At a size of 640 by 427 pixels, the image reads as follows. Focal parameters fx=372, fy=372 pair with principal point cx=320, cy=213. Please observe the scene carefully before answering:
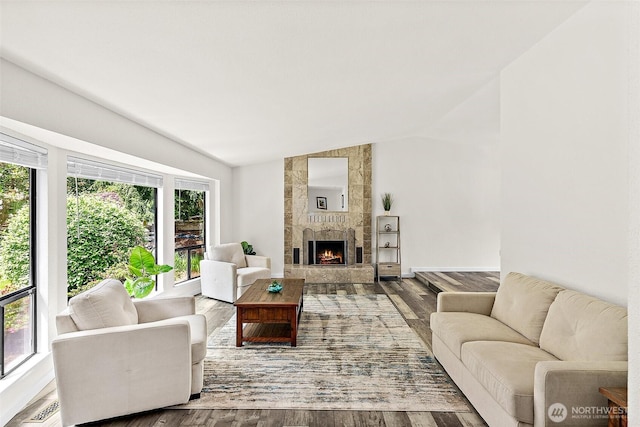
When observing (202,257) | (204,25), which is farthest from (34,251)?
(202,257)

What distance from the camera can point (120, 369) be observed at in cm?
240

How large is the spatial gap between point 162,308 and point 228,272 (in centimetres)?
218

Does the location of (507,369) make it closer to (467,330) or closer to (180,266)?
(467,330)

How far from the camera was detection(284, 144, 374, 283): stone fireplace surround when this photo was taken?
7.56 m

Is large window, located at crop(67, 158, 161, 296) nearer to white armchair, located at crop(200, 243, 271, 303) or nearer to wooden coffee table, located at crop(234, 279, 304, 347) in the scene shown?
white armchair, located at crop(200, 243, 271, 303)

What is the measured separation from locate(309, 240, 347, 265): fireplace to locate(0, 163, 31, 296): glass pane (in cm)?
515

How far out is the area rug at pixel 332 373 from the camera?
8.74 feet

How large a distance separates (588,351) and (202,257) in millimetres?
5600

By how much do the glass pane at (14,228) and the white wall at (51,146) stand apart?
0.10 meters

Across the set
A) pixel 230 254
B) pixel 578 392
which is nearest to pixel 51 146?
pixel 230 254

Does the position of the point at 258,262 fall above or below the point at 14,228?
below

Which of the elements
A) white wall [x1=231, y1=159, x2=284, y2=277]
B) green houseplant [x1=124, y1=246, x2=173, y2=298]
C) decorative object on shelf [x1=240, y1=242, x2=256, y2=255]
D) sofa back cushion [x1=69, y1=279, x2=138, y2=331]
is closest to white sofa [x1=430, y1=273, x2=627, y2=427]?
sofa back cushion [x1=69, y1=279, x2=138, y2=331]

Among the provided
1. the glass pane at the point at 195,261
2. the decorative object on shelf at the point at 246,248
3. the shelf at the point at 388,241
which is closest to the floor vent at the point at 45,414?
the glass pane at the point at 195,261

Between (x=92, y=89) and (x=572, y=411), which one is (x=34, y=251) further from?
(x=572, y=411)
